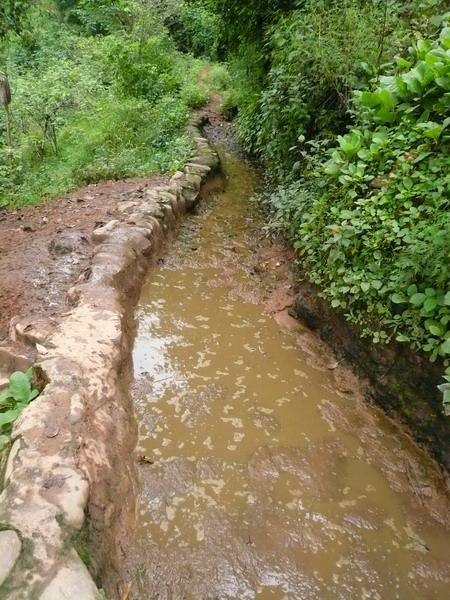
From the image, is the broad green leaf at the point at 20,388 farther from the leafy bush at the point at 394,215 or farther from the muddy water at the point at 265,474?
the leafy bush at the point at 394,215

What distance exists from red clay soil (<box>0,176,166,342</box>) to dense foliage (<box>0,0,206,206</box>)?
0.80m

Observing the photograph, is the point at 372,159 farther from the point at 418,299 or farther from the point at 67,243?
the point at 67,243

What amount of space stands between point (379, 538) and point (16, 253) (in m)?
4.08

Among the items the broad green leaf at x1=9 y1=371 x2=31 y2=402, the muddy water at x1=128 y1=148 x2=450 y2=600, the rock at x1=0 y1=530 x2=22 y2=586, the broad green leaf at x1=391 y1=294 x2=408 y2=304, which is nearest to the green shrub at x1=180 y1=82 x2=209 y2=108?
the muddy water at x1=128 y1=148 x2=450 y2=600

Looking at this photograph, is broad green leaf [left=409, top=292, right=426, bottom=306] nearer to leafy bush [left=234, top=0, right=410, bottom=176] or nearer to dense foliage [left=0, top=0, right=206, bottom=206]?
leafy bush [left=234, top=0, right=410, bottom=176]

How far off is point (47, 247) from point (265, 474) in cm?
327

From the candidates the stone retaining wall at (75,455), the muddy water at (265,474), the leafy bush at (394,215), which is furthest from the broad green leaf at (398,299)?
the stone retaining wall at (75,455)

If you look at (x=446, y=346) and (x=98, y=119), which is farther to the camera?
(x=98, y=119)

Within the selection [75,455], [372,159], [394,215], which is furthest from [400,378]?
[75,455]

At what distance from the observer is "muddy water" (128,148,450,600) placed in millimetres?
2398

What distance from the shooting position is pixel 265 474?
291cm

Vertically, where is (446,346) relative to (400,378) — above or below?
above

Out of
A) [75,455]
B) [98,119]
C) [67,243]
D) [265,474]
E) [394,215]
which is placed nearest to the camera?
[75,455]

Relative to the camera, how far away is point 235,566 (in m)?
Answer: 2.39
